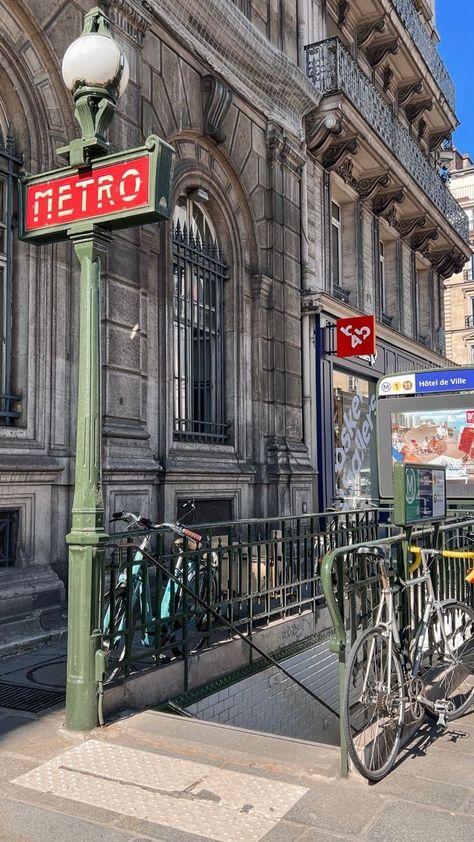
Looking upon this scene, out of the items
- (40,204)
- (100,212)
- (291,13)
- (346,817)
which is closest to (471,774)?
(346,817)

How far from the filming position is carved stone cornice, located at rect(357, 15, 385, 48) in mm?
17447

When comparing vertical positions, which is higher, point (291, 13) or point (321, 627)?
point (291, 13)

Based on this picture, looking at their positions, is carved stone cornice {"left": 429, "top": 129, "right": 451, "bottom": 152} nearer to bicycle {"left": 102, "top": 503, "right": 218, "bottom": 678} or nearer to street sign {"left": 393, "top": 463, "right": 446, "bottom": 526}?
street sign {"left": 393, "top": 463, "right": 446, "bottom": 526}

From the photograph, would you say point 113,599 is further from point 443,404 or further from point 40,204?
point 443,404

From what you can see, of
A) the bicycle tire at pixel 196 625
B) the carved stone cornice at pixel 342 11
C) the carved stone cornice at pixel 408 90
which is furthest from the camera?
the carved stone cornice at pixel 408 90

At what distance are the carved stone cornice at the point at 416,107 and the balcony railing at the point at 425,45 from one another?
2.17ft

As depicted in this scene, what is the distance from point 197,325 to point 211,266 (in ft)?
3.28

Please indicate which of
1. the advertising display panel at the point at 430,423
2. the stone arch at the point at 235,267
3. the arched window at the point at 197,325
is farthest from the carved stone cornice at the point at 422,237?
the arched window at the point at 197,325

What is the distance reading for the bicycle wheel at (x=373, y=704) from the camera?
3742 mm

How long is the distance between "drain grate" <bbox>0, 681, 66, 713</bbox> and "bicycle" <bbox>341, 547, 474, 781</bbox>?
6.98ft

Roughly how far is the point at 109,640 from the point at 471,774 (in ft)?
7.42

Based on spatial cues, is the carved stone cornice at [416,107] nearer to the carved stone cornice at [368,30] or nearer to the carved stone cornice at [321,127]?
the carved stone cornice at [368,30]

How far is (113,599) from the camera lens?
4883mm

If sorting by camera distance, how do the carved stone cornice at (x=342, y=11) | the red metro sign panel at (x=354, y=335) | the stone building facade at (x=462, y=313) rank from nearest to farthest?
the red metro sign panel at (x=354, y=335) → the carved stone cornice at (x=342, y=11) → the stone building facade at (x=462, y=313)
